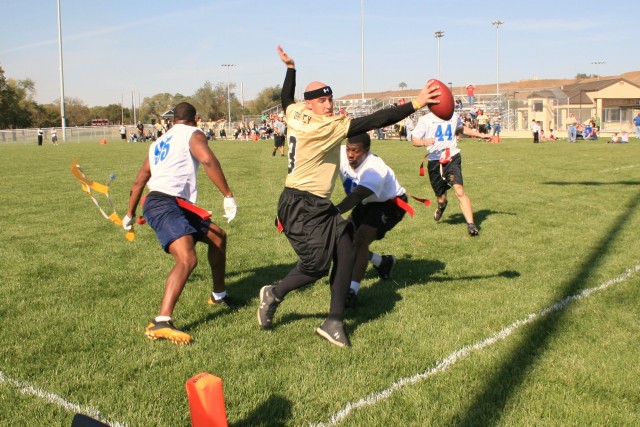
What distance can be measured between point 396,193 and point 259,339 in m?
2.10

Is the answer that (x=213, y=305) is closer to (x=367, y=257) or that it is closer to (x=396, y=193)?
(x=367, y=257)

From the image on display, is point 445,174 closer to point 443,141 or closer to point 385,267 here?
point 443,141

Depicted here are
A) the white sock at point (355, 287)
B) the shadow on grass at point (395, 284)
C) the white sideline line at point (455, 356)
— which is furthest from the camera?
the white sock at point (355, 287)

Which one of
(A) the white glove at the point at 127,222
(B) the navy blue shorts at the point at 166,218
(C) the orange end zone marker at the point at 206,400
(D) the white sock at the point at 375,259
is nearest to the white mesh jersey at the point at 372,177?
(D) the white sock at the point at 375,259

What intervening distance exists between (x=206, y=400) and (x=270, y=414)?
1.03 meters

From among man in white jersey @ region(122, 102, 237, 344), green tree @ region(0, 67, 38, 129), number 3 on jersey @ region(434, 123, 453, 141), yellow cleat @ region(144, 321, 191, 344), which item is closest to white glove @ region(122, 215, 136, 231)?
man in white jersey @ region(122, 102, 237, 344)

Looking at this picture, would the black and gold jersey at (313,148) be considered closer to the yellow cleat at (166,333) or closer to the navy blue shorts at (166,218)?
the navy blue shorts at (166,218)

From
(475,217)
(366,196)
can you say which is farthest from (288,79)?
(475,217)

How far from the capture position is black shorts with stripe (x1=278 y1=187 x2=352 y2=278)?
4469mm

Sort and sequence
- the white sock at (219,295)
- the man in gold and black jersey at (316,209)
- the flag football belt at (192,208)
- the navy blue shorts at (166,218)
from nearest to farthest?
the man in gold and black jersey at (316,209) → the navy blue shorts at (166,218) → the flag football belt at (192,208) → the white sock at (219,295)

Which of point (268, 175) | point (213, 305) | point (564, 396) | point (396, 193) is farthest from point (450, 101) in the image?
point (268, 175)

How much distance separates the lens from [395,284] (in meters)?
6.02

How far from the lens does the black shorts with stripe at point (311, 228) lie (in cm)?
447

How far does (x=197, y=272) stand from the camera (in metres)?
6.49
